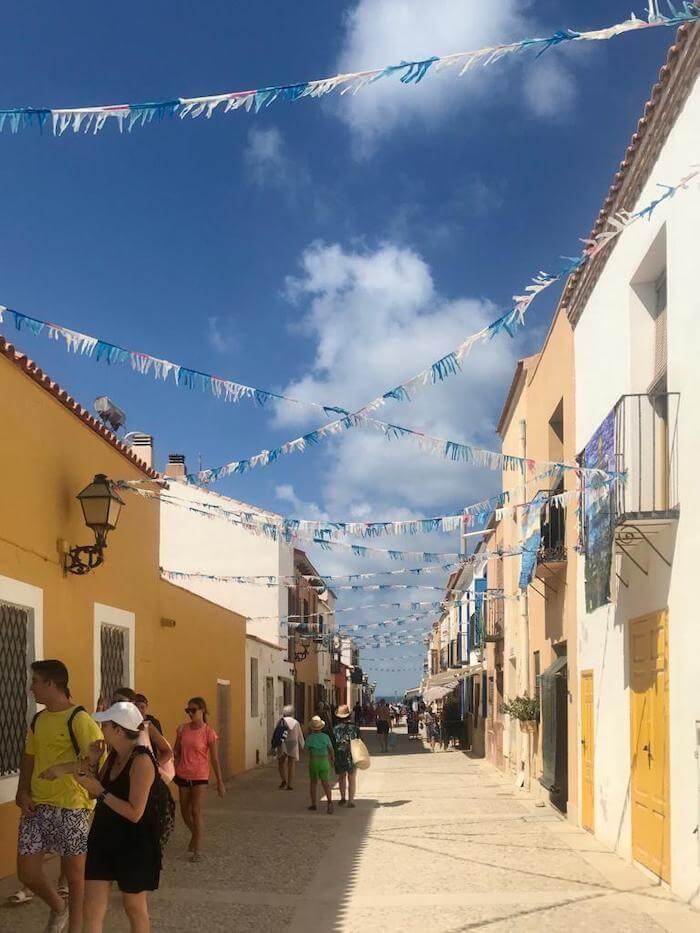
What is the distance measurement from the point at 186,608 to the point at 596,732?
7502 millimetres

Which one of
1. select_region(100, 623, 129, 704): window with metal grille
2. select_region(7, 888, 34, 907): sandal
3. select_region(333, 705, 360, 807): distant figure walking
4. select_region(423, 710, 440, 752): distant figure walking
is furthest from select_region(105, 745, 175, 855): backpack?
select_region(423, 710, 440, 752): distant figure walking

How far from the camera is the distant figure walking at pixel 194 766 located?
1023 centimetres

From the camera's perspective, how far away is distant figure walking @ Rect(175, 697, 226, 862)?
10227 millimetres

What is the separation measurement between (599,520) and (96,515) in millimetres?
4733

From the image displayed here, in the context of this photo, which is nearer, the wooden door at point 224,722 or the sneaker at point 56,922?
the sneaker at point 56,922

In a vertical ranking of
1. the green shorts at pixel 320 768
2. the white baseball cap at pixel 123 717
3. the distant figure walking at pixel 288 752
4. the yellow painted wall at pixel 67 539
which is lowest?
the distant figure walking at pixel 288 752

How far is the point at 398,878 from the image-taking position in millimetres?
9297

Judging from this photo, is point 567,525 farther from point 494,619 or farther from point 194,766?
point 494,619

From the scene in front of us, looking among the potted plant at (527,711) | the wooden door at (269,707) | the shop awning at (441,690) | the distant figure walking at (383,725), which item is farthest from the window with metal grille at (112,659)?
the shop awning at (441,690)

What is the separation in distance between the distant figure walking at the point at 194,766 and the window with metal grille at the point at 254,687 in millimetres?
14495

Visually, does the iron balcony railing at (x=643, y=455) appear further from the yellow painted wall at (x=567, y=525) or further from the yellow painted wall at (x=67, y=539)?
the yellow painted wall at (x=67, y=539)

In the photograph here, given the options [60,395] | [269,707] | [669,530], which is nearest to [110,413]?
[60,395]

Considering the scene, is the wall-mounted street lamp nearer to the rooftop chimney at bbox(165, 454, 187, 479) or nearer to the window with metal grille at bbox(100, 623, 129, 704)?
the window with metal grille at bbox(100, 623, 129, 704)

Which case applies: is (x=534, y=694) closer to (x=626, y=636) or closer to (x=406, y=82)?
(x=626, y=636)
